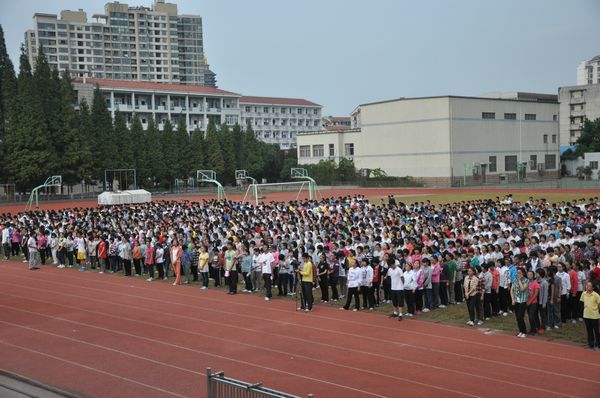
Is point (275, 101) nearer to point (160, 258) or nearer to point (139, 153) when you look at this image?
point (139, 153)

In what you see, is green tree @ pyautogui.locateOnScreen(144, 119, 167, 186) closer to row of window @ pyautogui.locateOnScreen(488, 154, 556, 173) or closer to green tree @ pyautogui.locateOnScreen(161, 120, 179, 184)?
green tree @ pyautogui.locateOnScreen(161, 120, 179, 184)

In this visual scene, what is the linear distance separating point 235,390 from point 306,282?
7727mm

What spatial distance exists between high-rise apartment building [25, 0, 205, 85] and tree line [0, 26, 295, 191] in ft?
160

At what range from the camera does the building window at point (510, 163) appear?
64188 millimetres

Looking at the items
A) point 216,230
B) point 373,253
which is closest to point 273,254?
point 373,253

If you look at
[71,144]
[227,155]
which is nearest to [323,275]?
[71,144]

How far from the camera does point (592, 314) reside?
978 cm

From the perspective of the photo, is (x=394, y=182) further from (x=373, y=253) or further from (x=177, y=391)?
(x=177, y=391)

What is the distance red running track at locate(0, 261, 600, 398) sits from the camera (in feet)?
28.5

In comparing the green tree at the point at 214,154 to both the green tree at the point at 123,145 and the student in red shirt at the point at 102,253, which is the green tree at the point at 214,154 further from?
the student in red shirt at the point at 102,253

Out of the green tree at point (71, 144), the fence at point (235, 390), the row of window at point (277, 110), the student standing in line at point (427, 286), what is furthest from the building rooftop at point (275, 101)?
the fence at point (235, 390)

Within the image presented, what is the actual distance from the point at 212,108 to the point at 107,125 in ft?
101

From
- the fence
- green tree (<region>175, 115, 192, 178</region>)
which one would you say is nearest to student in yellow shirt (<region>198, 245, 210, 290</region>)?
the fence

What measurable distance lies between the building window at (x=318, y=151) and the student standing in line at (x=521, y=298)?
6216 cm
